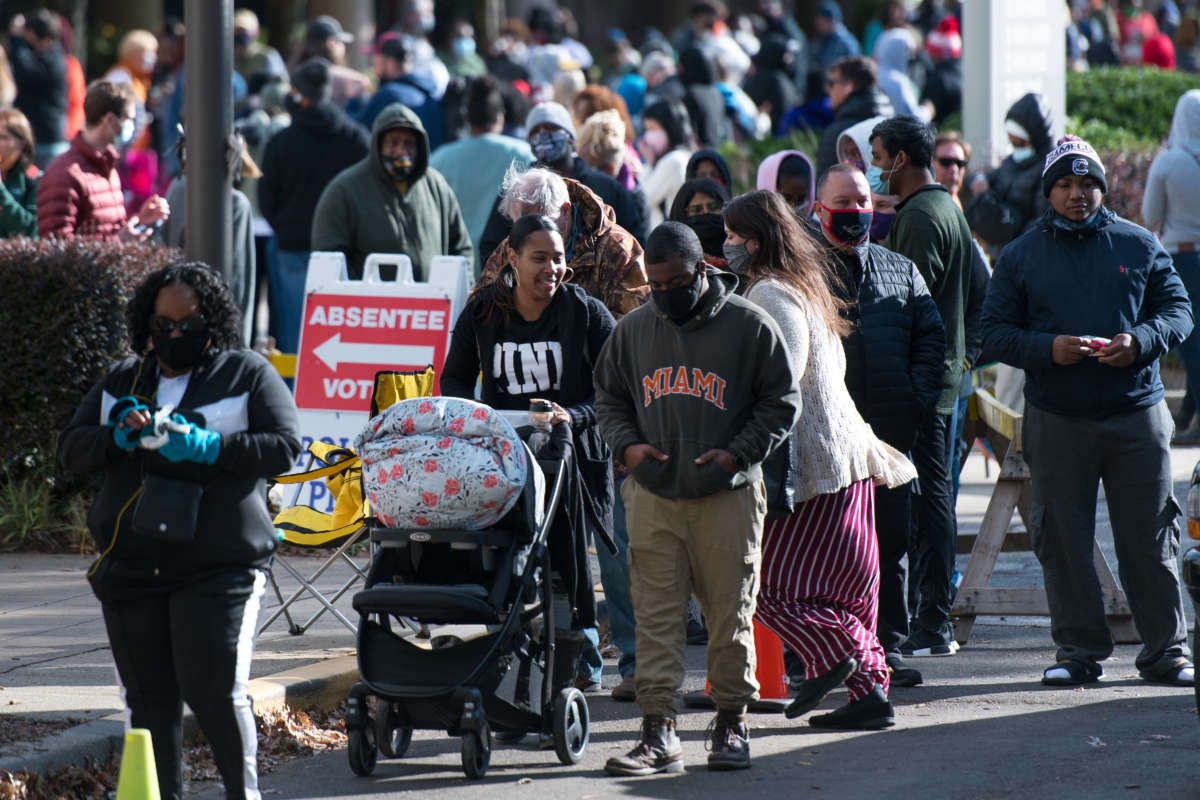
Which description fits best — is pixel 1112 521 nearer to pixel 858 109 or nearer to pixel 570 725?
pixel 570 725

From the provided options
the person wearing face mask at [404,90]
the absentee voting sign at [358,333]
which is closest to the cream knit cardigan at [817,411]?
the absentee voting sign at [358,333]

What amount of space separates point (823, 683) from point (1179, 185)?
22.3ft

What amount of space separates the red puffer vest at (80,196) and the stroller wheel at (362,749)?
5.08m

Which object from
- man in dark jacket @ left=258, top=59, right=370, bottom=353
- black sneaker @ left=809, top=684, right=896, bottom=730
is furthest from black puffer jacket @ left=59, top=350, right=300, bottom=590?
man in dark jacket @ left=258, top=59, right=370, bottom=353

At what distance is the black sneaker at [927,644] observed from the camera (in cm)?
789

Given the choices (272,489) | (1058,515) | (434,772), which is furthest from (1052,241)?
(272,489)

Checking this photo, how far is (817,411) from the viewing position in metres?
6.54

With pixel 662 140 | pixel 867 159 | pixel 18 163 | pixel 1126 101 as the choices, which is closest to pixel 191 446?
pixel 867 159

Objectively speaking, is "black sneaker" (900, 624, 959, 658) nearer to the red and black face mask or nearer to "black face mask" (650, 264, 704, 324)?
the red and black face mask

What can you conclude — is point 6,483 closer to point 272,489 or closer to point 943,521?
point 272,489

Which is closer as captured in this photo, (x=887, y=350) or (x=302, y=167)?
(x=887, y=350)

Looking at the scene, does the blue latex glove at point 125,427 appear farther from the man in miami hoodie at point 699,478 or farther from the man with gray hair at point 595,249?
the man with gray hair at point 595,249

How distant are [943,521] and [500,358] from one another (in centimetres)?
218

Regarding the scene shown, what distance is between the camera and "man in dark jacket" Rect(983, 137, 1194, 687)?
718 centimetres
